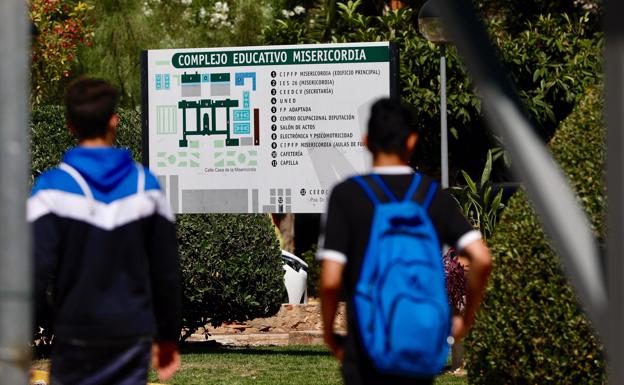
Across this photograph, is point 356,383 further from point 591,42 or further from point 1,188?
point 591,42

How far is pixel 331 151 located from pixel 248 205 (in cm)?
102

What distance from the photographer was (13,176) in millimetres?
2984

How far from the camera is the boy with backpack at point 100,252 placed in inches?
179

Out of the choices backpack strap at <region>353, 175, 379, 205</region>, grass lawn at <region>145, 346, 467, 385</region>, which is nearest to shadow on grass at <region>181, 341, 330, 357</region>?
grass lawn at <region>145, 346, 467, 385</region>

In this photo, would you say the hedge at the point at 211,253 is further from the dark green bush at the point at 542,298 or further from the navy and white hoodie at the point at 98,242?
the navy and white hoodie at the point at 98,242

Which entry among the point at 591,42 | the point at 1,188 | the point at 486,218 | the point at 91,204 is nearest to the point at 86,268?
the point at 91,204

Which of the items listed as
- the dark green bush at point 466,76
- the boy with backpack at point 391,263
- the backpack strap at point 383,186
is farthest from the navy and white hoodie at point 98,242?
the dark green bush at point 466,76

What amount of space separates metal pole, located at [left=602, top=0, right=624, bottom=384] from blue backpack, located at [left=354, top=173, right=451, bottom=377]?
1043 millimetres

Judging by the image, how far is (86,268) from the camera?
4543mm

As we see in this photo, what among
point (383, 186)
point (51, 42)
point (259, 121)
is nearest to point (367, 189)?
point (383, 186)

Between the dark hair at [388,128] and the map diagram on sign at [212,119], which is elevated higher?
the map diagram on sign at [212,119]

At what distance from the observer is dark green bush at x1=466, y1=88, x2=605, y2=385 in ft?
22.9

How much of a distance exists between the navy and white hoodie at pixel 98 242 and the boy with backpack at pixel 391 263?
663 mm

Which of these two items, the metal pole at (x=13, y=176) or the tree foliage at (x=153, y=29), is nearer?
the metal pole at (x=13, y=176)
